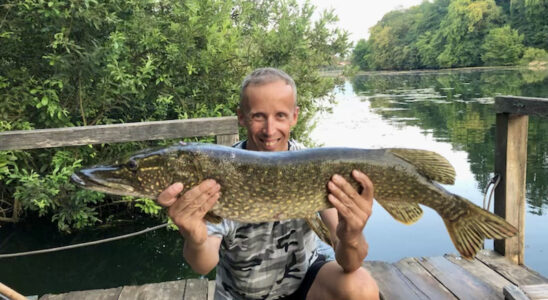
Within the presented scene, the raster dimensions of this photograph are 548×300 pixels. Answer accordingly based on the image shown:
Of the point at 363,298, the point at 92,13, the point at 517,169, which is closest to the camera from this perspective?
the point at 363,298

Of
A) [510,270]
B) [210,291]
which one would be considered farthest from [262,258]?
[510,270]

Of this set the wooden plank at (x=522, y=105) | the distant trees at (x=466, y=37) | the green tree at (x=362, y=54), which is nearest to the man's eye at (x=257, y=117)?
the wooden plank at (x=522, y=105)

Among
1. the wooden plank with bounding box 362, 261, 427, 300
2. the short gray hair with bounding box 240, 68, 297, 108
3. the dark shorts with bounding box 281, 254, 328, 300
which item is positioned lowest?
the wooden plank with bounding box 362, 261, 427, 300

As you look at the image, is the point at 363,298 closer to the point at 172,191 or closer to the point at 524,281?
the point at 172,191

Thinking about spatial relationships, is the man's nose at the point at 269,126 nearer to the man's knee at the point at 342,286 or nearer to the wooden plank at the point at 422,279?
the man's knee at the point at 342,286

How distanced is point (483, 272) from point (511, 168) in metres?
0.83

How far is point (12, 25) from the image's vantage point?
13.6 ft

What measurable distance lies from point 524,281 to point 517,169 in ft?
2.77

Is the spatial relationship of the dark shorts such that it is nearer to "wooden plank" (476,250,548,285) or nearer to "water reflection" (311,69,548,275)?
"wooden plank" (476,250,548,285)

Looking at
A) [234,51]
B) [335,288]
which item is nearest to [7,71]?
[234,51]

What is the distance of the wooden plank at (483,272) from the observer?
2705mm

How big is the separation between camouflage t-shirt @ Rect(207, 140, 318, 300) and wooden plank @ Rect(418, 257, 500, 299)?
3.75 ft

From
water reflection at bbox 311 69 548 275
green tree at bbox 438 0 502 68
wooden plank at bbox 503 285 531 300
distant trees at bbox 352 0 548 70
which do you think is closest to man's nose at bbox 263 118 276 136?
wooden plank at bbox 503 285 531 300

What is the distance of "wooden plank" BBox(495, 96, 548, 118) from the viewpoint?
108 inches
